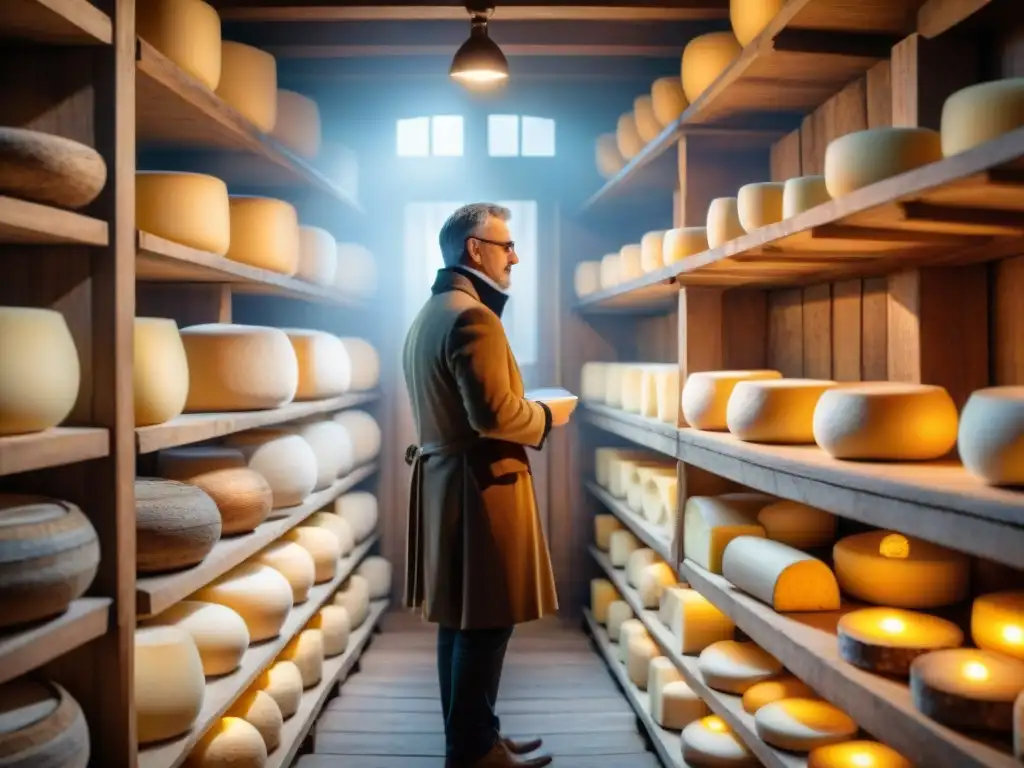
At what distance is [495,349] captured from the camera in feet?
7.65

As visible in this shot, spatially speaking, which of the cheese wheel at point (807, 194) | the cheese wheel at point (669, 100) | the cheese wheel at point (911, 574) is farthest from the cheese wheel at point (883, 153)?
the cheese wheel at point (669, 100)

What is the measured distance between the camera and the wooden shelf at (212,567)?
174 cm

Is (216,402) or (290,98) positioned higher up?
(290,98)

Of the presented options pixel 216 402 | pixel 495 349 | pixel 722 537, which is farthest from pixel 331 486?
pixel 722 537

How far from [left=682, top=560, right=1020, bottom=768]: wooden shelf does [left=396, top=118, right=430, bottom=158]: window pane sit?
305 centimetres

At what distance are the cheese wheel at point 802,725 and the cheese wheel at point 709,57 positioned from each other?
162 centimetres

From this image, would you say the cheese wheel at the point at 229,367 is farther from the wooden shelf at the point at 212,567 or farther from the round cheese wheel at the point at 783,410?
the round cheese wheel at the point at 783,410

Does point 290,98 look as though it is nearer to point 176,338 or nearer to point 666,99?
point 666,99

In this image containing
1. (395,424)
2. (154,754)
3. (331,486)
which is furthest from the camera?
(395,424)

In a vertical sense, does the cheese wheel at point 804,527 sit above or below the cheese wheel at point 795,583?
above

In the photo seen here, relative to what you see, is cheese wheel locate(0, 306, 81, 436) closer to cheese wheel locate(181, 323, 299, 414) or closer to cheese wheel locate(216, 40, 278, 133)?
cheese wheel locate(181, 323, 299, 414)

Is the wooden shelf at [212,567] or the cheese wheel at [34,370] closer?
the cheese wheel at [34,370]

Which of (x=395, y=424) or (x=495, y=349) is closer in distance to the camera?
(x=495, y=349)

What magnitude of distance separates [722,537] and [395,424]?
2453mm
